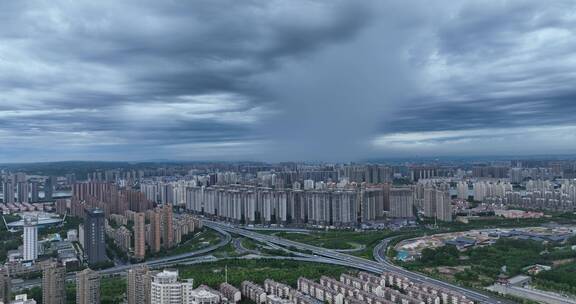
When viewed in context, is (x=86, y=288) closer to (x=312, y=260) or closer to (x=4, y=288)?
(x=4, y=288)

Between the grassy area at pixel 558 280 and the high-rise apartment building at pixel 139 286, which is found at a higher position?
the high-rise apartment building at pixel 139 286

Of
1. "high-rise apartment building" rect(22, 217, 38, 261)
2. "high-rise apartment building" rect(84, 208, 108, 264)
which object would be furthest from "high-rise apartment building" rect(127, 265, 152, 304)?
"high-rise apartment building" rect(22, 217, 38, 261)

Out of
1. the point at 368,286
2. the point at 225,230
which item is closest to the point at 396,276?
the point at 368,286

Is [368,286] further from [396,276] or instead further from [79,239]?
[79,239]

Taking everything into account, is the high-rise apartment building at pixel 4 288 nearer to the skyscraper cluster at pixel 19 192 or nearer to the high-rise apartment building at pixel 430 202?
the high-rise apartment building at pixel 430 202

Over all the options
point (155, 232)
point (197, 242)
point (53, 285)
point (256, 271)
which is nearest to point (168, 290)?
point (53, 285)

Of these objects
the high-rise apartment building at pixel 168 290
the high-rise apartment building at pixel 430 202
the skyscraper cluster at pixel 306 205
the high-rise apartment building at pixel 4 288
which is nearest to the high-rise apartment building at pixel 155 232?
the high-rise apartment building at pixel 4 288
